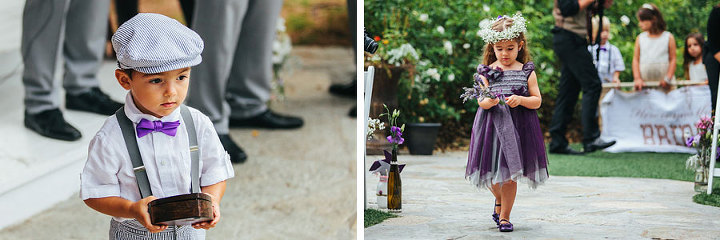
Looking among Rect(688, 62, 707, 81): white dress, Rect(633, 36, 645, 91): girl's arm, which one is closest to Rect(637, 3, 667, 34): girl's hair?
→ Rect(633, 36, 645, 91): girl's arm

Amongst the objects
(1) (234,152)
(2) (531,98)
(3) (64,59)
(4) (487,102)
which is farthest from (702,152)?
(3) (64,59)

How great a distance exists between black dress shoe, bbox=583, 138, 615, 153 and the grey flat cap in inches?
86.2

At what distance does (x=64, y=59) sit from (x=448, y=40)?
2015mm

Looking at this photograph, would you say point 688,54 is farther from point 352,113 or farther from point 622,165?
point 352,113

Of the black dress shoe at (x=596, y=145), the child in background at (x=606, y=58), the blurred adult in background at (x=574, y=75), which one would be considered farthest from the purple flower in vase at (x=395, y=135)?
the black dress shoe at (x=596, y=145)

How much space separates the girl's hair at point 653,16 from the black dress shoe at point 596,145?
72 cm

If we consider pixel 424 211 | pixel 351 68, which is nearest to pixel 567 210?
pixel 424 211

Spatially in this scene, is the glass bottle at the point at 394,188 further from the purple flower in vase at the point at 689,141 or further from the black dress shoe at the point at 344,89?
the black dress shoe at the point at 344,89

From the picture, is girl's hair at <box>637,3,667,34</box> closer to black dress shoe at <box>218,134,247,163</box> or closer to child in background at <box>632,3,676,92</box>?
child in background at <box>632,3,676,92</box>

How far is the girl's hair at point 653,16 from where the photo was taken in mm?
4152

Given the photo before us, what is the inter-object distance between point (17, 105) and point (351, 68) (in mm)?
4382

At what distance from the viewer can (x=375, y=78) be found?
9.97 feet

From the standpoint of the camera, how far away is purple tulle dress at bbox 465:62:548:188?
2.68 metres

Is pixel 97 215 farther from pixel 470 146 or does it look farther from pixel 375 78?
pixel 470 146
